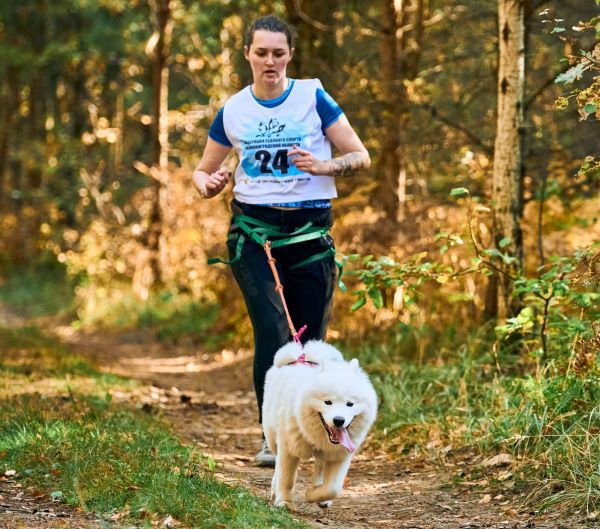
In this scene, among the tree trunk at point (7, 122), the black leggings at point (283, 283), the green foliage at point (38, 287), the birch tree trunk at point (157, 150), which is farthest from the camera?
the tree trunk at point (7, 122)

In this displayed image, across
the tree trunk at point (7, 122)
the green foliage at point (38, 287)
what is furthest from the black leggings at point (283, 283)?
the tree trunk at point (7, 122)

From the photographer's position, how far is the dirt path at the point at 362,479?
4.44 m

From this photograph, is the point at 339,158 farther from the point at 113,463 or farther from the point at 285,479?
the point at 113,463

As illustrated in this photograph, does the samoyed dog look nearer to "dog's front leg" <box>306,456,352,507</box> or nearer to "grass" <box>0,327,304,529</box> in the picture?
"dog's front leg" <box>306,456,352,507</box>

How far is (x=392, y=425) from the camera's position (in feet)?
20.3

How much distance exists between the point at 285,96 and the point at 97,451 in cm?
218

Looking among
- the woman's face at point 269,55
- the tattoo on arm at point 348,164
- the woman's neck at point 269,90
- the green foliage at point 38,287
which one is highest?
the woman's face at point 269,55

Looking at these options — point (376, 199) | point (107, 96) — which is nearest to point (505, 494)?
point (376, 199)

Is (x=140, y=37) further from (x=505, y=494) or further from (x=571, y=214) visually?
(x=505, y=494)

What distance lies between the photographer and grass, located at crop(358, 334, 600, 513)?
14.8 feet

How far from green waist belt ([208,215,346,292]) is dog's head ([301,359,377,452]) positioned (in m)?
1.02

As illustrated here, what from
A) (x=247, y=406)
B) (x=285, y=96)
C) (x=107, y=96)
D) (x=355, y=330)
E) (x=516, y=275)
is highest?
(x=107, y=96)

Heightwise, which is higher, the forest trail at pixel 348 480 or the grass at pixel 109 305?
the forest trail at pixel 348 480

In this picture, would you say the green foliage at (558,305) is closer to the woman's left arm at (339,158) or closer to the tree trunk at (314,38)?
the woman's left arm at (339,158)
